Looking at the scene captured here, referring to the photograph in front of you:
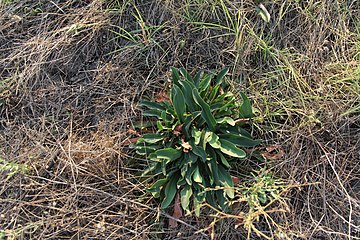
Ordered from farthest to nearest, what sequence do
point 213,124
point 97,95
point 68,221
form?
point 97,95, point 68,221, point 213,124

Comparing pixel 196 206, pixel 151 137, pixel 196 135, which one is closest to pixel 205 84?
pixel 196 135

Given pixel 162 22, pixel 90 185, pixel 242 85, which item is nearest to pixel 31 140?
pixel 90 185

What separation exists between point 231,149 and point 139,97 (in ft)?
1.89

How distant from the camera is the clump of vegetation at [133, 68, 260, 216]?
5.83ft

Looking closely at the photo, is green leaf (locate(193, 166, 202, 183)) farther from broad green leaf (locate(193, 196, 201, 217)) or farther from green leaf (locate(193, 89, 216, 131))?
green leaf (locate(193, 89, 216, 131))

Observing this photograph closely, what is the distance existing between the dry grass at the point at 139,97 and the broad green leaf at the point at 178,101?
0.25 metres

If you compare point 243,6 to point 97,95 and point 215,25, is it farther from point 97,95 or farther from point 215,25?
point 97,95

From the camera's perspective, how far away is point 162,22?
82.0 inches

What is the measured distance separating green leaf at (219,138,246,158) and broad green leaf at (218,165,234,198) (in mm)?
96

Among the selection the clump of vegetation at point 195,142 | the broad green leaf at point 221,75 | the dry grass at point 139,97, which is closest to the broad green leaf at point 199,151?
the clump of vegetation at point 195,142

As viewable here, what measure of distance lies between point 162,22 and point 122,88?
421mm

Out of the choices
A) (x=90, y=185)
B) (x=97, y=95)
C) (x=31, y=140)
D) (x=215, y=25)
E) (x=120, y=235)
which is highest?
(x=215, y=25)

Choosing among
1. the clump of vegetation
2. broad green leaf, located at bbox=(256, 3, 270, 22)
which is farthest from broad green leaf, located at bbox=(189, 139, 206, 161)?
broad green leaf, located at bbox=(256, 3, 270, 22)

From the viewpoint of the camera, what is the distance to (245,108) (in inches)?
72.3
